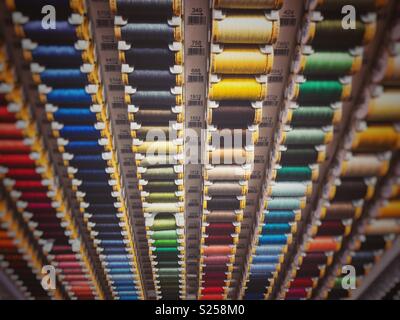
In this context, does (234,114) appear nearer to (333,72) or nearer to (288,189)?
(333,72)

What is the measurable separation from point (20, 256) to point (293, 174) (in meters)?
7.80

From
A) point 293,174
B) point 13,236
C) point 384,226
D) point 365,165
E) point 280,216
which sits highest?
point 293,174

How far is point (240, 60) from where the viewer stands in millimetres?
5812

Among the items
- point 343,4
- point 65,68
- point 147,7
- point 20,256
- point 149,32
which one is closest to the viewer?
point 343,4

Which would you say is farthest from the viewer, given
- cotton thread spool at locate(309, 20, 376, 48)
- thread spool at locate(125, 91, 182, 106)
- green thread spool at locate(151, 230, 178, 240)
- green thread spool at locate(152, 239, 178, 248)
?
green thread spool at locate(152, 239, 178, 248)

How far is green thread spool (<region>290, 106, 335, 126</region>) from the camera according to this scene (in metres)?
6.44

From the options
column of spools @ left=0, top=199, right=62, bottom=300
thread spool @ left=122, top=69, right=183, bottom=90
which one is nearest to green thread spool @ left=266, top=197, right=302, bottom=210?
thread spool @ left=122, top=69, right=183, bottom=90

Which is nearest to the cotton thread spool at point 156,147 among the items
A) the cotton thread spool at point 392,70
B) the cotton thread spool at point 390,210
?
the cotton thread spool at point 392,70

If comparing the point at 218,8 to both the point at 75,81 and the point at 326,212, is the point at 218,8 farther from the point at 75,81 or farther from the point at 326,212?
the point at 326,212

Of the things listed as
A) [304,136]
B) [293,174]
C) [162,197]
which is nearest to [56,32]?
[162,197]

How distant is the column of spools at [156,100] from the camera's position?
18.2ft

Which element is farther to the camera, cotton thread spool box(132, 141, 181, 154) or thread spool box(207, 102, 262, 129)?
cotton thread spool box(132, 141, 181, 154)

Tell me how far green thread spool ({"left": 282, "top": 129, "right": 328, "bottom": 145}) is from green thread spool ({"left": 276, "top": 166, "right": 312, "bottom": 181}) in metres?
0.82

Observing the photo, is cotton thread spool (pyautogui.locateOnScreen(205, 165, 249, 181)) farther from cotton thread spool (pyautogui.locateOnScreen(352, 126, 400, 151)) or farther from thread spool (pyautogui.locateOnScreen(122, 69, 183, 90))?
cotton thread spool (pyautogui.locateOnScreen(352, 126, 400, 151))
